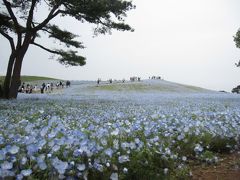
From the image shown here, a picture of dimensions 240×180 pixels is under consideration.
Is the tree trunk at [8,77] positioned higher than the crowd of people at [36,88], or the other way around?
the tree trunk at [8,77]

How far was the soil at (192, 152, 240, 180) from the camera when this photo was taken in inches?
191

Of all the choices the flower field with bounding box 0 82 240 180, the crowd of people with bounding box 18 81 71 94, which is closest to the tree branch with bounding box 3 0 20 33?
the flower field with bounding box 0 82 240 180

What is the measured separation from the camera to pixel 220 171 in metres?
5.21

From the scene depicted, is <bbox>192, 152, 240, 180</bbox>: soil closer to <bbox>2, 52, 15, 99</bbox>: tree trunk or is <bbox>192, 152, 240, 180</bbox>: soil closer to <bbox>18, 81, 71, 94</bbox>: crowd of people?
<bbox>2, 52, 15, 99</bbox>: tree trunk

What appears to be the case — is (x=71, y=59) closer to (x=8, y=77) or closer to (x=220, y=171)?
(x=8, y=77)

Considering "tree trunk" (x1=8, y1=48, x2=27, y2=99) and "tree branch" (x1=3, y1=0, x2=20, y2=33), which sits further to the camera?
"tree branch" (x1=3, y1=0, x2=20, y2=33)

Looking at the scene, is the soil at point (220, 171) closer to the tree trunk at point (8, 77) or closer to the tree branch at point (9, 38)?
the tree trunk at point (8, 77)

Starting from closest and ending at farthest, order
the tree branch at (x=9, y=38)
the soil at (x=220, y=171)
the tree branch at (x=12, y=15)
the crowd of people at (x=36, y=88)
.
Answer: the soil at (x=220, y=171), the tree branch at (x=12, y=15), the tree branch at (x=9, y=38), the crowd of people at (x=36, y=88)

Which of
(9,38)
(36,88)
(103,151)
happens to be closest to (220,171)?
(103,151)

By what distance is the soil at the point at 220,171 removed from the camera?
15.9ft

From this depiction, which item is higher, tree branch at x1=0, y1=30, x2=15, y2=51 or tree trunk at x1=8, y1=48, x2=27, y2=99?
tree branch at x1=0, y1=30, x2=15, y2=51

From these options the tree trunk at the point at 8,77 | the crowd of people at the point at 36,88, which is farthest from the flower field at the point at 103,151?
the crowd of people at the point at 36,88

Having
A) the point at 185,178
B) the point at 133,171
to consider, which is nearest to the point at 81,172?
the point at 133,171

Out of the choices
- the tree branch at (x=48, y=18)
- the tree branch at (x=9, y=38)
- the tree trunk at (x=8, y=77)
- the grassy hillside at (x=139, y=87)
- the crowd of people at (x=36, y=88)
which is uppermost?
the tree branch at (x=48, y=18)
